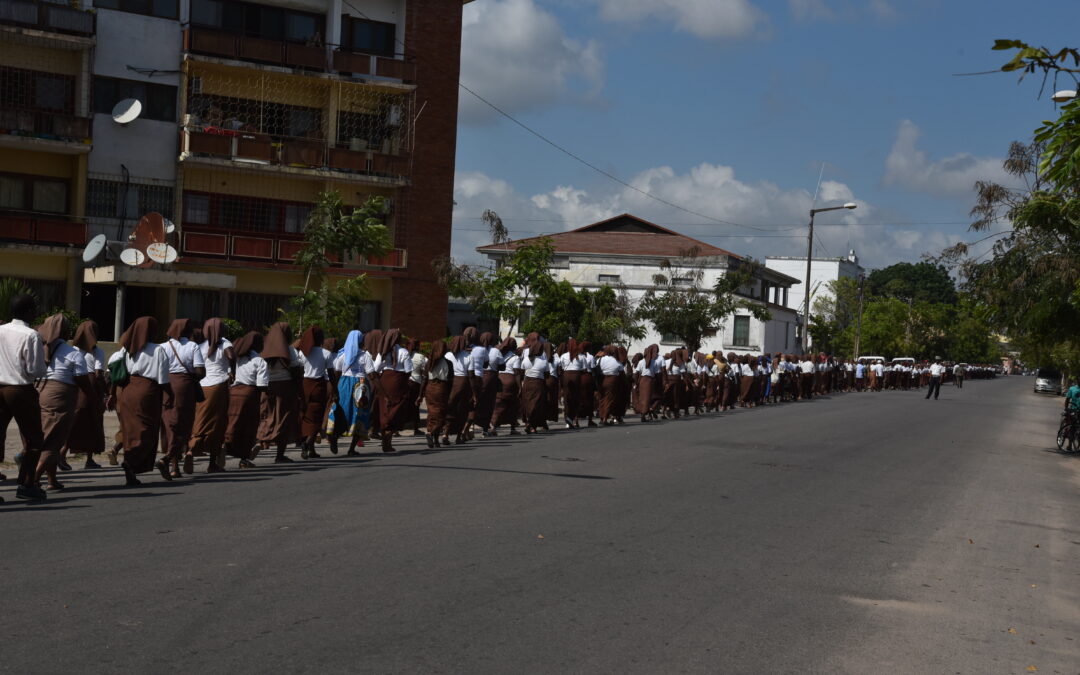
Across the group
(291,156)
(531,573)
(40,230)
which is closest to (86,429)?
(531,573)

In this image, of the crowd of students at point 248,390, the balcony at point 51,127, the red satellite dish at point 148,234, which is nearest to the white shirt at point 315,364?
the crowd of students at point 248,390

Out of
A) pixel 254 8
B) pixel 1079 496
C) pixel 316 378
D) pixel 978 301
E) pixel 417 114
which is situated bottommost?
pixel 1079 496

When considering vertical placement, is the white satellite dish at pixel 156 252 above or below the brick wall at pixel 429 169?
below

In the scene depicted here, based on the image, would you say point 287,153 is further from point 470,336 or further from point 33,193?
point 470,336

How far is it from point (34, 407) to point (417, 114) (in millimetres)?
27897

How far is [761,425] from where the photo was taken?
26125 millimetres

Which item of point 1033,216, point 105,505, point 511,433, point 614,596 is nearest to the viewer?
point 614,596

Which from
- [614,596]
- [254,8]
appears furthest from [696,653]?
[254,8]

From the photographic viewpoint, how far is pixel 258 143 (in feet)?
113

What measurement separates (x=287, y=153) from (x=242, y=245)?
3.18 meters

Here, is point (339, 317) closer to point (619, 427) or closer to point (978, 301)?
point (619, 427)

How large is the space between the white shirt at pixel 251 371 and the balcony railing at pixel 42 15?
21.0m

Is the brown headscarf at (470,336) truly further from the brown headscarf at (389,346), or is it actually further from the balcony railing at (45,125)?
the balcony railing at (45,125)

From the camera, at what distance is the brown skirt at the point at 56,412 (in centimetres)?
1091
